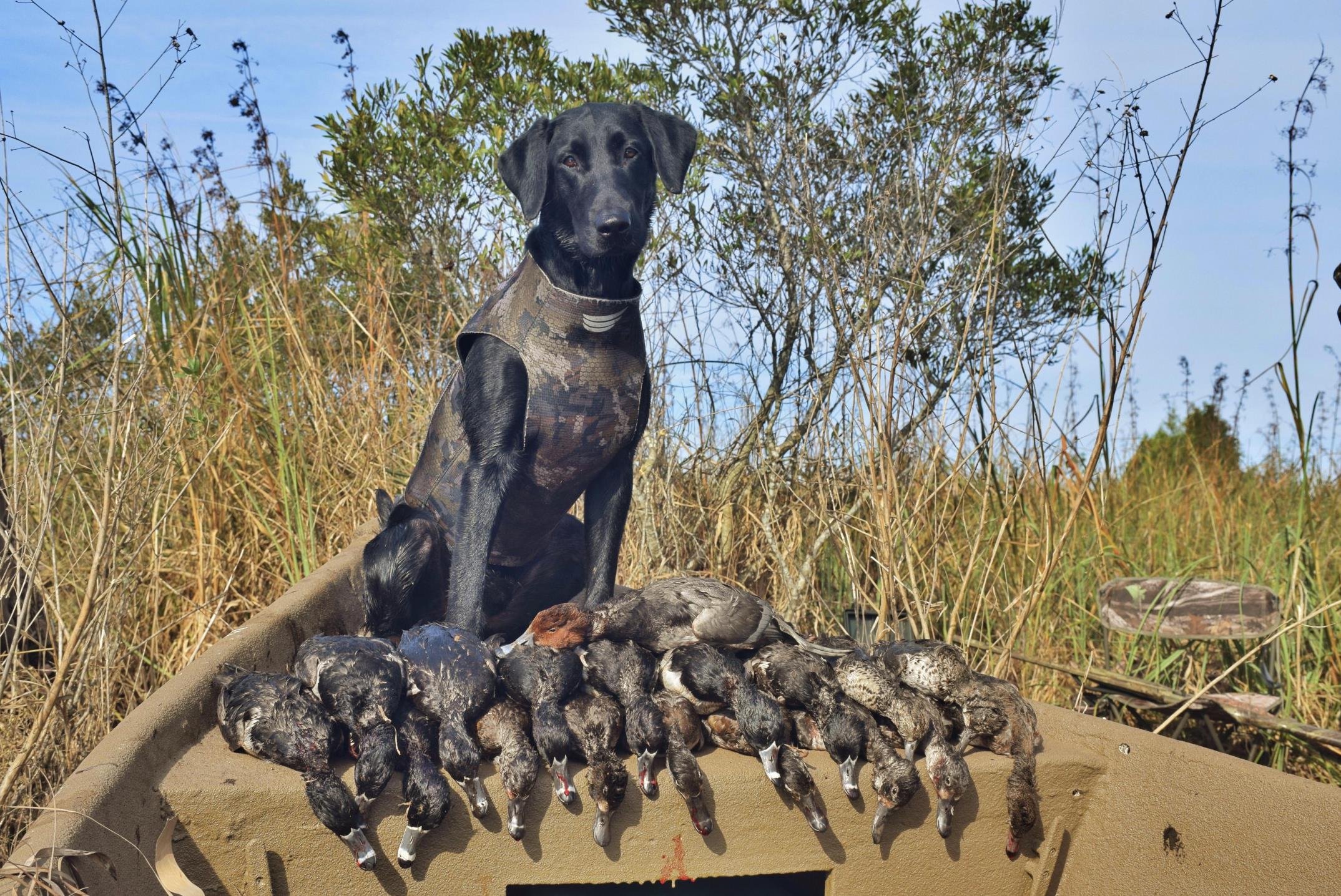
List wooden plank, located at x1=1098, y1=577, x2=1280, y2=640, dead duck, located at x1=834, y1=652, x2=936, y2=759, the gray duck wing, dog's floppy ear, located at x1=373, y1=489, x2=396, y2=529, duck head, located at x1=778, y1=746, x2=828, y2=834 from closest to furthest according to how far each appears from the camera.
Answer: duck head, located at x1=778, y1=746, x2=828, y2=834 < dead duck, located at x1=834, y1=652, x2=936, y2=759 < the gray duck wing < dog's floppy ear, located at x1=373, y1=489, x2=396, y2=529 < wooden plank, located at x1=1098, y1=577, x2=1280, y2=640

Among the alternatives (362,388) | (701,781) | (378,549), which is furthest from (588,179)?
(362,388)

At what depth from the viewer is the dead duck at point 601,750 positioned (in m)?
2.69

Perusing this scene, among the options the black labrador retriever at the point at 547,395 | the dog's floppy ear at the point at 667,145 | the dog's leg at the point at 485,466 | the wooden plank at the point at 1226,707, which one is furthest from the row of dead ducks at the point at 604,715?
the dog's floppy ear at the point at 667,145

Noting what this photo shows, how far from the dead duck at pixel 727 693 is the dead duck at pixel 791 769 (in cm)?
2

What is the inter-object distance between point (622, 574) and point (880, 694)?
2.71 meters

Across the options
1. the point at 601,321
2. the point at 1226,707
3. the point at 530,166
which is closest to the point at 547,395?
the point at 601,321

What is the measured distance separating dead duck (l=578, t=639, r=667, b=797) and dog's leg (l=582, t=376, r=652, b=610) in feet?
0.95

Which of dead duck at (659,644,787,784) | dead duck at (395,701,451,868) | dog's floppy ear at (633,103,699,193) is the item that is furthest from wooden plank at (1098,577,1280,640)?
dead duck at (395,701,451,868)

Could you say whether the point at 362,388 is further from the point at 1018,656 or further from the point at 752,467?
the point at 1018,656

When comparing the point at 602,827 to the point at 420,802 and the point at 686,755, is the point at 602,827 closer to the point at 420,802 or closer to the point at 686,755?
the point at 686,755

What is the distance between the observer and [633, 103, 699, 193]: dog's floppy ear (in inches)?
120

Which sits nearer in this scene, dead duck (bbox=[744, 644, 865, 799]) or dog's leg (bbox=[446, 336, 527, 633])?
dead duck (bbox=[744, 644, 865, 799])

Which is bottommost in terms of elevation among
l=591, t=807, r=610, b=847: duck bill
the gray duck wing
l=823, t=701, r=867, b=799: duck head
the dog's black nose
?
l=591, t=807, r=610, b=847: duck bill

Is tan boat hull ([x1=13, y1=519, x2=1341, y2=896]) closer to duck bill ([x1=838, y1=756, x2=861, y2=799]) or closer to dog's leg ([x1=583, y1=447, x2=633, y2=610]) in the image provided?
duck bill ([x1=838, y1=756, x2=861, y2=799])
